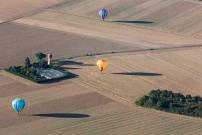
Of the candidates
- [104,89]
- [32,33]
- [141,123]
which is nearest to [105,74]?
[104,89]

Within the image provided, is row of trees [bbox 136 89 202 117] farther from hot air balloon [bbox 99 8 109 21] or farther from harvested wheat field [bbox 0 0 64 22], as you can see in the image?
harvested wheat field [bbox 0 0 64 22]

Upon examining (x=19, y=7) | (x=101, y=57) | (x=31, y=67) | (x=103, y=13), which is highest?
(x=19, y=7)

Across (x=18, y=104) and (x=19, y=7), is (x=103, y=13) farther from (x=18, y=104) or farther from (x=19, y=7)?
(x=18, y=104)

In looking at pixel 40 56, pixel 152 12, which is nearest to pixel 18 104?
pixel 40 56

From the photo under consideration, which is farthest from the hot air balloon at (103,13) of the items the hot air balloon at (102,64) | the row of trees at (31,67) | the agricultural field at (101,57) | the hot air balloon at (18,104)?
the hot air balloon at (18,104)

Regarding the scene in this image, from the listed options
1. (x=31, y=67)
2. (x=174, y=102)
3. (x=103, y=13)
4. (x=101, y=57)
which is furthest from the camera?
(x=103, y=13)

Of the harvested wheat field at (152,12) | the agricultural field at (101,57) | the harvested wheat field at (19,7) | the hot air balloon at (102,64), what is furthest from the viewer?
the harvested wheat field at (19,7)

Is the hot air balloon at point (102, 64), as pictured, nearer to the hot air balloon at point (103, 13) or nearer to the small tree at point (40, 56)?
the small tree at point (40, 56)

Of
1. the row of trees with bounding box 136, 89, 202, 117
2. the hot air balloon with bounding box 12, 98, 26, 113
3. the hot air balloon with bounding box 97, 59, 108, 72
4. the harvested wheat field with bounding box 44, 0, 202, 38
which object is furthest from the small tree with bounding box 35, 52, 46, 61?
the harvested wheat field with bounding box 44, 0, 202, 38
